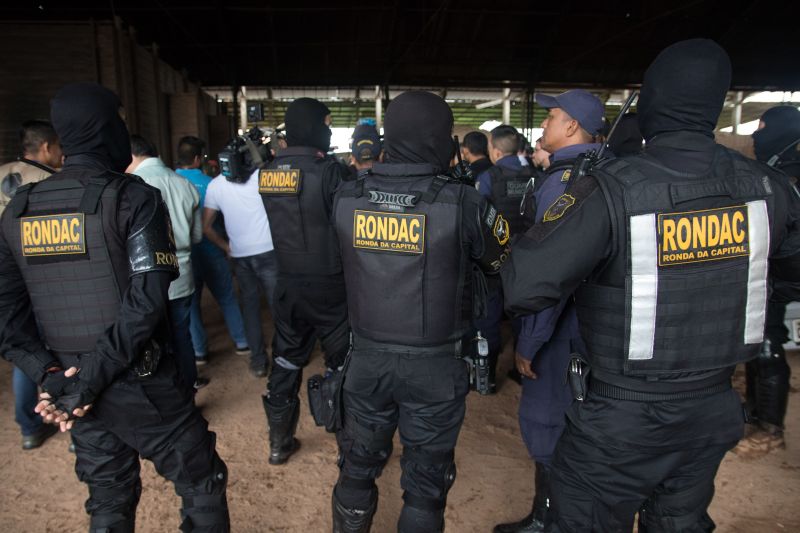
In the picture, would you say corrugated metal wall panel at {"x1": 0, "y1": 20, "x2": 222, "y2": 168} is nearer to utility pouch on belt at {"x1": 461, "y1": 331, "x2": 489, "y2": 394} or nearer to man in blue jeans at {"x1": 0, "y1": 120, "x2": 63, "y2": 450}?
man in blue jeans at {"x1": 0, "y1": 120, "x2": 63, "y2": 450}

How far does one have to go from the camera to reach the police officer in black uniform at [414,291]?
1.90 metres

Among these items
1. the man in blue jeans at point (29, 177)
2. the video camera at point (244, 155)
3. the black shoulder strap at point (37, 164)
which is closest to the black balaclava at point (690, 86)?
the video camera at point (244, 155)

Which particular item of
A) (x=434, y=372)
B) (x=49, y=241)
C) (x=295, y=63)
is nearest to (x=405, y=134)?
(x=434, y=372)

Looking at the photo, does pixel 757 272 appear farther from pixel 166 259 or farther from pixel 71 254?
pixel 71 254

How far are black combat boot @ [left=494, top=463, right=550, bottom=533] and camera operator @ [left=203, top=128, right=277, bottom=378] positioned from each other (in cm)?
212

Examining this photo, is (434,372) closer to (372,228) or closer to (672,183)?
(372,228)

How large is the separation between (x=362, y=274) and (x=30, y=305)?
1283mm

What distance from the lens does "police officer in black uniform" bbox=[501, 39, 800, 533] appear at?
1.45 metres

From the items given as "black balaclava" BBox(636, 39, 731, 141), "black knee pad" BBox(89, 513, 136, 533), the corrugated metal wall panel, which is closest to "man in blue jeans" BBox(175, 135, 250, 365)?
"black knee pad" BBox(89, 513, 136, 533)

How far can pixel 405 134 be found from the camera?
1.97 m

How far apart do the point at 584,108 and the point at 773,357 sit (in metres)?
2.12

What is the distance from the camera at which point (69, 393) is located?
1.71 meters

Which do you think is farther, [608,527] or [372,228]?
[372,228]

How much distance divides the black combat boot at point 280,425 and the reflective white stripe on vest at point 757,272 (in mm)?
2399
